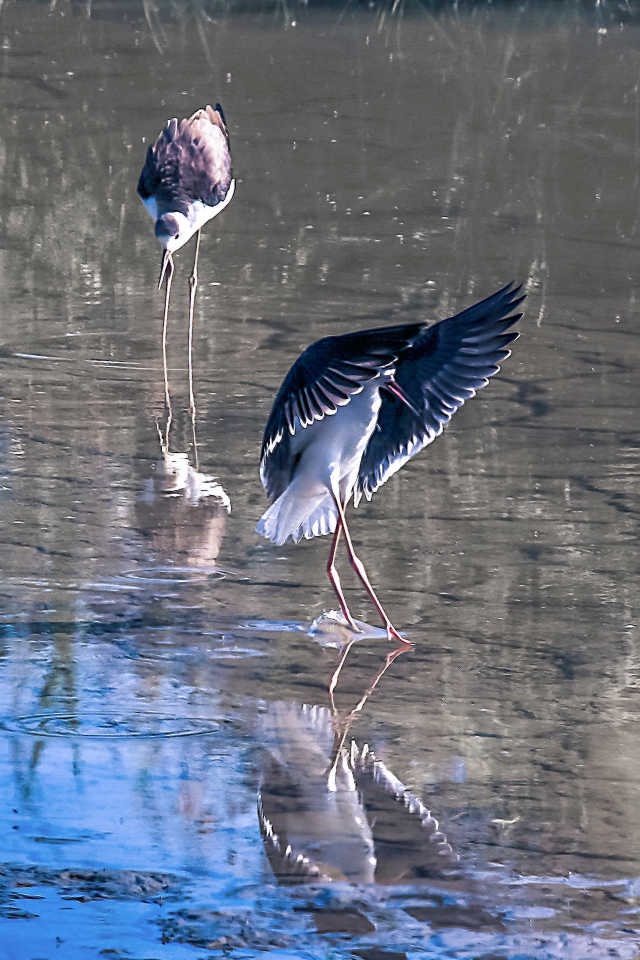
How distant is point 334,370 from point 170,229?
3986 millimetres

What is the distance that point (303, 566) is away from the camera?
236 inches

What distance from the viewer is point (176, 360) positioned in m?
8.34

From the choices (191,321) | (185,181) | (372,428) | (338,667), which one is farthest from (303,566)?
(185,181)

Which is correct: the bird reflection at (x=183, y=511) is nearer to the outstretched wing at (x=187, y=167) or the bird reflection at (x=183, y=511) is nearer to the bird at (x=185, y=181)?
the bird at (x=185, y=181)

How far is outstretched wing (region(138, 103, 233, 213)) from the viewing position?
9.05 meters

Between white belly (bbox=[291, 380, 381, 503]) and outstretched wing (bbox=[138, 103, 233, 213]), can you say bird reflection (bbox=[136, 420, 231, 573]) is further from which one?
outstretched wing (bbox=[138, 103, 233, 213])

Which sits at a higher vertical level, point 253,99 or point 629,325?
point 253,99

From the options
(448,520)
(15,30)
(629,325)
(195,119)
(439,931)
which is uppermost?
(15,30)

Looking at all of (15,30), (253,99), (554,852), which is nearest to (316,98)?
(253,99)

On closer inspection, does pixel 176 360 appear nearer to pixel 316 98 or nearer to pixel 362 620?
pixel 362 620

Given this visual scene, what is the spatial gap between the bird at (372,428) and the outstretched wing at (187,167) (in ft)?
11.9

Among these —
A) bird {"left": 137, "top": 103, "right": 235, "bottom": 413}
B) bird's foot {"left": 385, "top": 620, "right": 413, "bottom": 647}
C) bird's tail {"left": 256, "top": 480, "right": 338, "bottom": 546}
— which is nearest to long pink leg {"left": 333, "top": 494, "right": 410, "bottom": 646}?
bird's foot {"left": 385, "top": 620, "right": 413, "bottom": 647}

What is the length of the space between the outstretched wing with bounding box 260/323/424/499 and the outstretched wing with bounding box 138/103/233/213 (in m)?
4.04

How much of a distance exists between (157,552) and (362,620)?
85cm
